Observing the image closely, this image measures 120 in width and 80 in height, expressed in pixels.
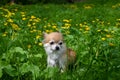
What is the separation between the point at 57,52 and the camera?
645 cm

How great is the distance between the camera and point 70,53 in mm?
6520

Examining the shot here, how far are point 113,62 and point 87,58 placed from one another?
65cm

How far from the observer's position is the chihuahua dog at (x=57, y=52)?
636 centimetres

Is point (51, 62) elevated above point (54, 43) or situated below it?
below

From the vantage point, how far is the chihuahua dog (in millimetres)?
6359

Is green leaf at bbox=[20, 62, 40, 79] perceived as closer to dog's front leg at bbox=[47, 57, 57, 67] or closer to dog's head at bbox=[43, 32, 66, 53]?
dog's head at bbox=[43, 32, 66, 53]

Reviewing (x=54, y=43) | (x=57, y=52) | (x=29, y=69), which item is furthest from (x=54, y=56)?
(x=29, y=69)

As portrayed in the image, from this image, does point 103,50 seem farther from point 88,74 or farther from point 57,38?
point 57,38

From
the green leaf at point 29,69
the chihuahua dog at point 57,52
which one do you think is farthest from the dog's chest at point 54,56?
the green leaf at point 29,69

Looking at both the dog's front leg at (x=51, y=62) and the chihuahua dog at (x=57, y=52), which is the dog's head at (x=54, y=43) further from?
the dog's front leg at (x=51, y=62)

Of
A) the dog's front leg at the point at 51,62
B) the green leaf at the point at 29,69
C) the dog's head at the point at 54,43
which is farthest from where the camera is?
the dog's front leg at the point at 51,62

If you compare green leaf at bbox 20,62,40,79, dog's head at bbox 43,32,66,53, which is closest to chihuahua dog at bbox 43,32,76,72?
dog's head at bbox 43,32,66,53

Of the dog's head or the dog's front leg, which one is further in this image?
the dog's front leg

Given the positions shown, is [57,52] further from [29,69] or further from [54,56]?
[29,69]
